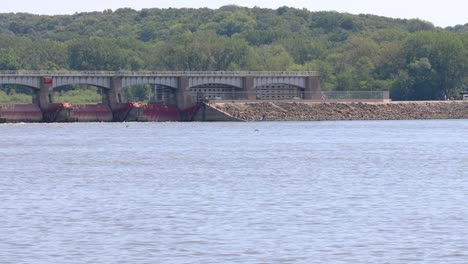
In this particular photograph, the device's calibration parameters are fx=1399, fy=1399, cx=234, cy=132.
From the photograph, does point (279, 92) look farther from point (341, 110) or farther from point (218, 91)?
point (341, 110)

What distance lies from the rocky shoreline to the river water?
219ft

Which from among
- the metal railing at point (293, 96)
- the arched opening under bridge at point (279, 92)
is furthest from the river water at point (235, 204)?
the arched opening under bridge at point (279, 92)

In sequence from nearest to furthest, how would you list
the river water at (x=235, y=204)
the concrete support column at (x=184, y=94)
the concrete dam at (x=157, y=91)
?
the river water at (x=235, y=204) < the concrete dam at (x=157, y=91) < the concrete support column at (x=184, y=94)

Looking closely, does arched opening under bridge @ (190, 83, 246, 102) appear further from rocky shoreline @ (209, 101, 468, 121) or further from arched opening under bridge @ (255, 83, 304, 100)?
rocky shoreline @ (209, 101, 468, 121)

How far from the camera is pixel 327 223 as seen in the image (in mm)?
45719

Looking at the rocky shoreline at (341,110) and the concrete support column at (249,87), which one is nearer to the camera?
the rocky shoreline at (341,110)

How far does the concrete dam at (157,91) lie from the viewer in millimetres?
161875

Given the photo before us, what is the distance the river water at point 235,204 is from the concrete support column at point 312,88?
75.5 meters

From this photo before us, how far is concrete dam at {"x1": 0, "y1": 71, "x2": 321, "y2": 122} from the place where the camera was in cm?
16188

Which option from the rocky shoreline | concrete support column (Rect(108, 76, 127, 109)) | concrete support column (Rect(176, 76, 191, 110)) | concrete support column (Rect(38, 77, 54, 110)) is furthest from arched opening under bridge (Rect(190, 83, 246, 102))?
concrete support column (Rect(38, 77, 54, 110))

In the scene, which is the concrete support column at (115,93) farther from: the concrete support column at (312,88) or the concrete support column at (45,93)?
the concrete support column at (312,88)

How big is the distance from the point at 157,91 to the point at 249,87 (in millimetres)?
14130

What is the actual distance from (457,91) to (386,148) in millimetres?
100546

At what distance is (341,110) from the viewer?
567 feet
